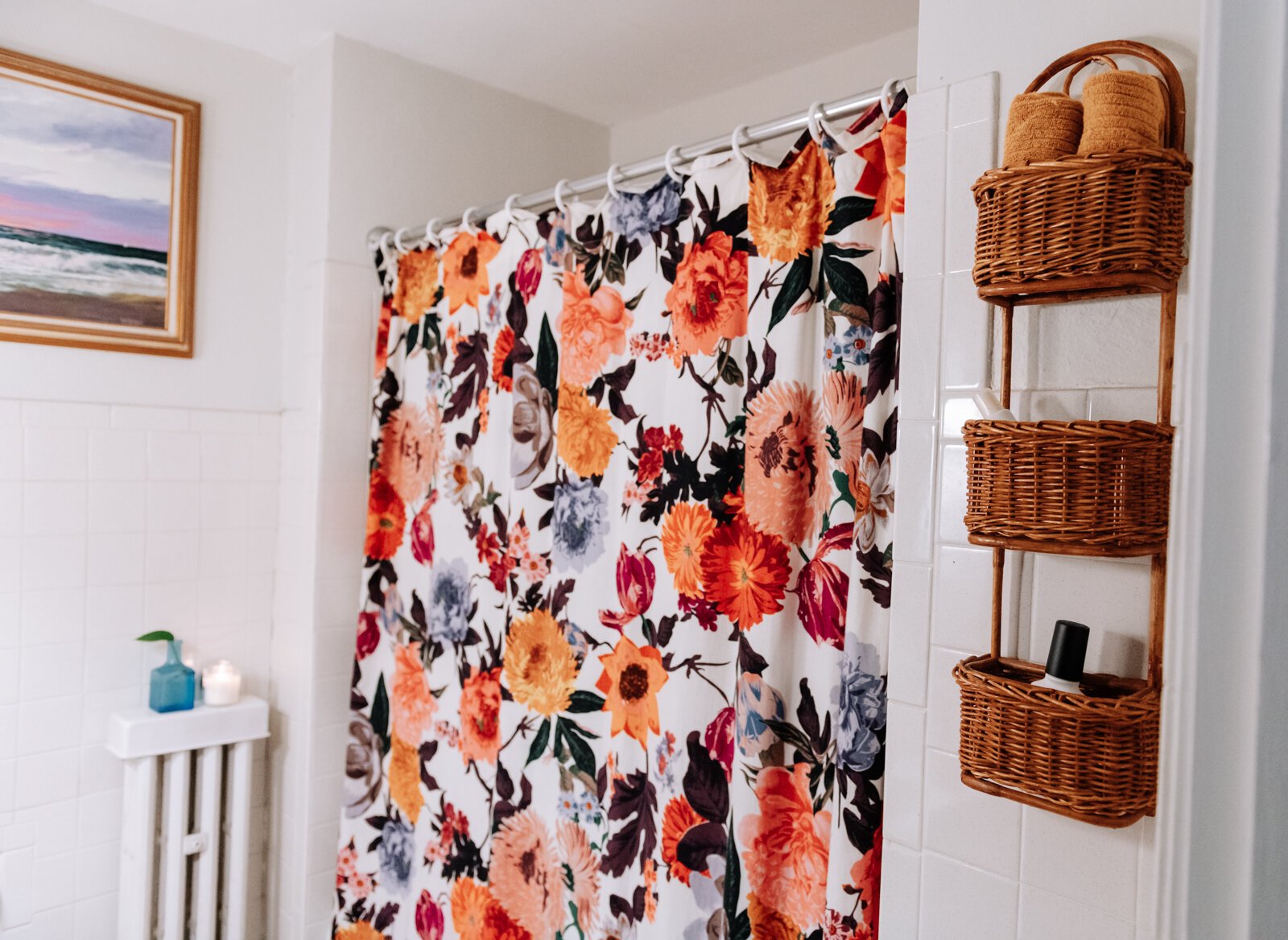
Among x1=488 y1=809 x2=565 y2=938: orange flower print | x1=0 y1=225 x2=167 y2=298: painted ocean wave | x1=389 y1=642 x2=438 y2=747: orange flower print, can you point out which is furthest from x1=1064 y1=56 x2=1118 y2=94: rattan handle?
x1=0 y1=225 x2=167 y2=298: painted ocean wave

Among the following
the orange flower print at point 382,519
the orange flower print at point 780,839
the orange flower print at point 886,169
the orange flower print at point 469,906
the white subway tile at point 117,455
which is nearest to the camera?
the orange flower print at point 886,169

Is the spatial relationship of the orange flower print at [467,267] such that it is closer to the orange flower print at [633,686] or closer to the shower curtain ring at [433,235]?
the shower curtain ring at [433,235]

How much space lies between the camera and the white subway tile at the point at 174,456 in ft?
A: 6.24

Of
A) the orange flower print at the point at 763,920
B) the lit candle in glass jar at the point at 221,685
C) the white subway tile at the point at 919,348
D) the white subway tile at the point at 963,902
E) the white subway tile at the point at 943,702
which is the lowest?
the orange flower print at the point at 763,920

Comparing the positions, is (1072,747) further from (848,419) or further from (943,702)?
(848,419)

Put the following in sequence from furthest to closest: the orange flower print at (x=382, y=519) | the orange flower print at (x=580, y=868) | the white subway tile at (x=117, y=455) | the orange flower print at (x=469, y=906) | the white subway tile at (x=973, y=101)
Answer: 1. the orange flower print at (x=382, y=519)
2. the white subway tile at (x=117, y=455)
3. the orange flower print at (x=469, y=906)
4. the orange flower print at (x=580, y=868)
5. the white subway tile at (x=973, y=101)

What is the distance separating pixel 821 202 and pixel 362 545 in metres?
1.36

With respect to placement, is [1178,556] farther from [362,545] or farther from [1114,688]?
[362,545]

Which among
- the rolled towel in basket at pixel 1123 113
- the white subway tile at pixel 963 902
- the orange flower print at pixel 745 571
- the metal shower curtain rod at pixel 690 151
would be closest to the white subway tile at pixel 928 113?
the metal shower curtain rod at pixel 690 151

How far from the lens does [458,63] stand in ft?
6.89

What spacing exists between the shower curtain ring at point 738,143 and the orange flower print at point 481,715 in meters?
1.06

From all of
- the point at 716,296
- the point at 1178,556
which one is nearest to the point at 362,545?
the point at 716,296

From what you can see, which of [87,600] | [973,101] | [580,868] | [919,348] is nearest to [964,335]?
[919,348]

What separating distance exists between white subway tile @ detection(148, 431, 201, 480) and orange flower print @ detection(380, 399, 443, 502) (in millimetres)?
418
